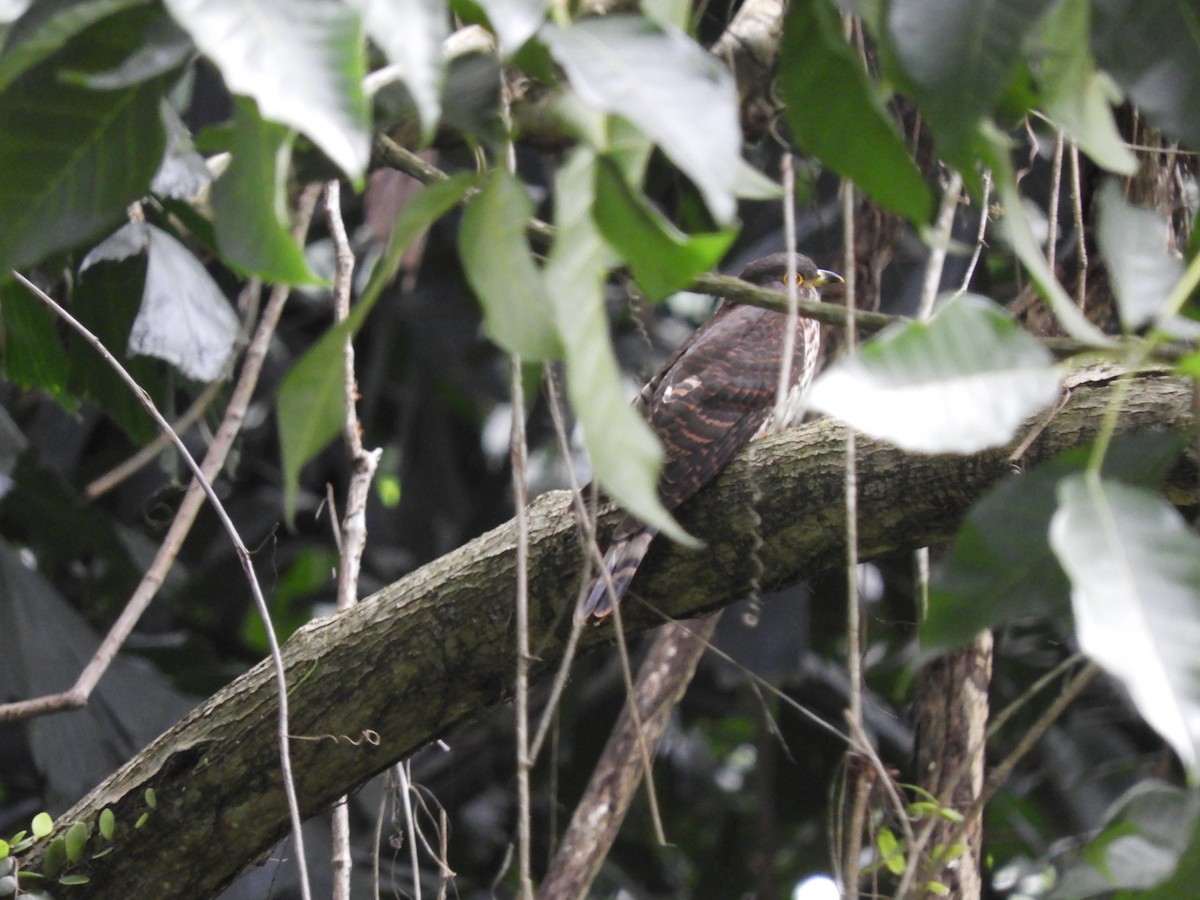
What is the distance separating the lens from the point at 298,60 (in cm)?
91

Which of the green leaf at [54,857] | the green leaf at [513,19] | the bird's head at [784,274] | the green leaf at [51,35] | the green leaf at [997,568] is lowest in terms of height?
the bird's head at [784,274]

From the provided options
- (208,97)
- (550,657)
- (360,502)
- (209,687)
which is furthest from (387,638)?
(208,97)

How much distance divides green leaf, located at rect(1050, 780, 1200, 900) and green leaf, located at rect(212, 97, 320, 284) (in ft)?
2.53

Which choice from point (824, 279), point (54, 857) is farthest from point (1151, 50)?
point (824, 279)

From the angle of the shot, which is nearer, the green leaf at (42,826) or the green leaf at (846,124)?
the green leaf at (846,124)

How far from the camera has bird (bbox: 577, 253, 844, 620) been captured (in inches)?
108

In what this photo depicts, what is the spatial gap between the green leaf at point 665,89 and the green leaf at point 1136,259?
15.0 inches

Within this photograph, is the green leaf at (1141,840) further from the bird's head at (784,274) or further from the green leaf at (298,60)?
the bird's head at (784,274)

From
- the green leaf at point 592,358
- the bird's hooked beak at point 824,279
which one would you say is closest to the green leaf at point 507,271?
the green leaf at point 592,358

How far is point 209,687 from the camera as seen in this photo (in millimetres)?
5305

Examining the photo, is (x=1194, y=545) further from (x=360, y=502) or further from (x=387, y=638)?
(x=360, y=502)

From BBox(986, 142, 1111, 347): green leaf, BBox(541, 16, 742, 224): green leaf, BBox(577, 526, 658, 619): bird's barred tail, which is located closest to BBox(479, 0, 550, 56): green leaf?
BBox(541, 16, 742, 224): green leaf

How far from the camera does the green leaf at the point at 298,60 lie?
882 millimetres

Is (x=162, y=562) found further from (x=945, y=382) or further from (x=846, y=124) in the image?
(x=945, y=382)
